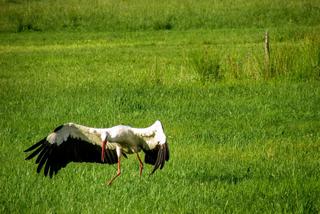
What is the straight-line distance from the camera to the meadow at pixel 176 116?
790 centimetres

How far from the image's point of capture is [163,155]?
7461 mm

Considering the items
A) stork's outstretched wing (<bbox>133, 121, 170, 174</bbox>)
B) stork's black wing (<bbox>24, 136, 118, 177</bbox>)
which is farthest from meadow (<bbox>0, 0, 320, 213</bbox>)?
stork's outstretched wing (<bbox>133, 121, 170, 174</bbox>)

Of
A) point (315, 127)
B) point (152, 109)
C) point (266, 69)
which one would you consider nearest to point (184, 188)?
point (315, 127)

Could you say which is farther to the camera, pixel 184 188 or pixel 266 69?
pixel 266 69

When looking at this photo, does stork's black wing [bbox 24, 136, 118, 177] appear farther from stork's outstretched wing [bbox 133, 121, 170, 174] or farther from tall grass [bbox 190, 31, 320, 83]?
tall grass [bbox 190, 31, 320, 83]

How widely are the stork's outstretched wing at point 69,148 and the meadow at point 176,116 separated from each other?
1.02 ft

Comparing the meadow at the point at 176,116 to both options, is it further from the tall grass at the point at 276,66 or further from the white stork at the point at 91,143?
the white stork at the point at 91,143

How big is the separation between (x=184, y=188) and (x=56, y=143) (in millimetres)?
1550

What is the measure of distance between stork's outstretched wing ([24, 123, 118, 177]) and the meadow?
31 cm

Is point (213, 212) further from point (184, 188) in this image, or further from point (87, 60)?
point (87, 60)

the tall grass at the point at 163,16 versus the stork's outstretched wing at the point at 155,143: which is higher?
the stork's outstretched wing at the point at 155,143

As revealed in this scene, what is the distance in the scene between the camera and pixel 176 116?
1306 cm

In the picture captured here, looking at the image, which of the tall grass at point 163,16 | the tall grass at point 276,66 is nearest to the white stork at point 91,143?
the tall grass at point 276,66

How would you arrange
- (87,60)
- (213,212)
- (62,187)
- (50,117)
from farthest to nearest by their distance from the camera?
(87,60), (50,117), (62,187), (213,212)
